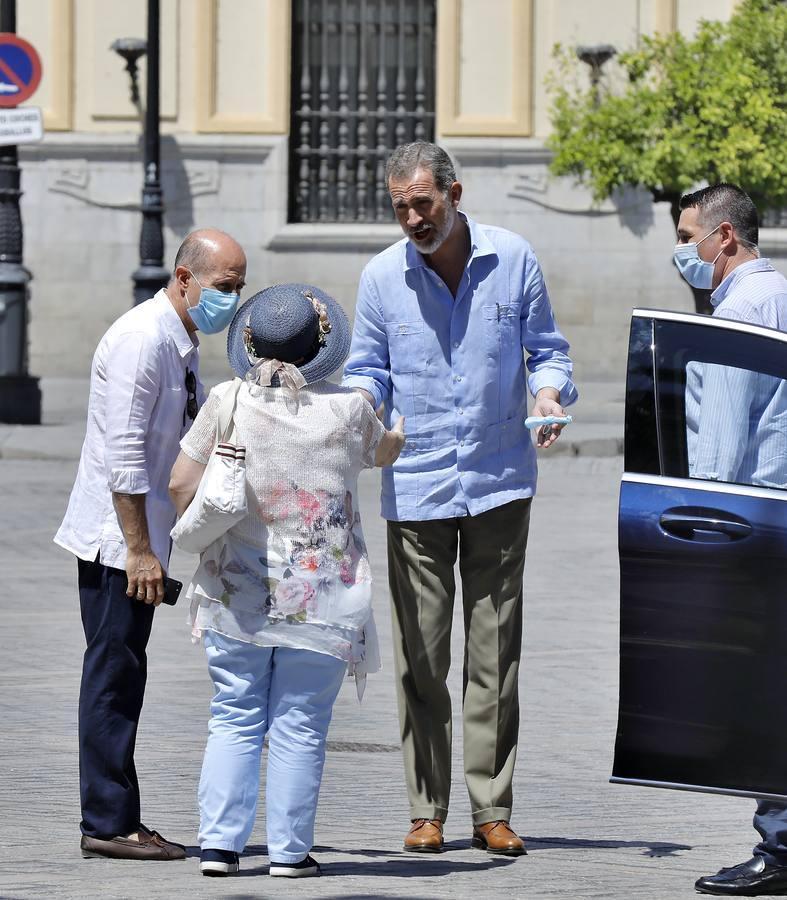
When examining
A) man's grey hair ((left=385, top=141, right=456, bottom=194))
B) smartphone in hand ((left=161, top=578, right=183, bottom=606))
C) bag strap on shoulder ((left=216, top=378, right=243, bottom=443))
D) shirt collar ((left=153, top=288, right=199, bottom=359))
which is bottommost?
smartphone in hand ((left=161, top=578, right=183, bottom=606))

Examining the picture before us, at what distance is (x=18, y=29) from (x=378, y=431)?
22376mm

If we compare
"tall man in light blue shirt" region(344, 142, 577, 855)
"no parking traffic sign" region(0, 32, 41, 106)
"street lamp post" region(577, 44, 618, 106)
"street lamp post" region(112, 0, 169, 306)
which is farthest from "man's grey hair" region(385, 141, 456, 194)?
"street lamp post" region(577, 44, 618, 106)

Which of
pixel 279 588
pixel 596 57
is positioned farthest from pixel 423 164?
pixel 596 57

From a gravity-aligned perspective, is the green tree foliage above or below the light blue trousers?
above

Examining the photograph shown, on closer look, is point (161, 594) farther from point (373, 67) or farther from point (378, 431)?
point (373, 67)

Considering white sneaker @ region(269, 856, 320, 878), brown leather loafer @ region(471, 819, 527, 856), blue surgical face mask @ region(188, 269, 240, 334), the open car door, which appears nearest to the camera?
the open car door

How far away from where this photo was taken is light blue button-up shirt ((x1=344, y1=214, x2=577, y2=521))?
5988mm

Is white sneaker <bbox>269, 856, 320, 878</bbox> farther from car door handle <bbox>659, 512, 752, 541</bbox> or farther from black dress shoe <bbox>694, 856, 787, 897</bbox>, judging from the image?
car door handle <bbox>659, 512, 752, 541</bbox>

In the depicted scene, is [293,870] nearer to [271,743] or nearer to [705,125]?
[271,743]

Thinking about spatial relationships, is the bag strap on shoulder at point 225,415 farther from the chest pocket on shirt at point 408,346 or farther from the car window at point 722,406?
the car window at point 722,406

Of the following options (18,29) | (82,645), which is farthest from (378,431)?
(18,29)

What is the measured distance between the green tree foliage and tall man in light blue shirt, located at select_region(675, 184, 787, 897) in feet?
52.3

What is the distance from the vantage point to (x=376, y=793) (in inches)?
263

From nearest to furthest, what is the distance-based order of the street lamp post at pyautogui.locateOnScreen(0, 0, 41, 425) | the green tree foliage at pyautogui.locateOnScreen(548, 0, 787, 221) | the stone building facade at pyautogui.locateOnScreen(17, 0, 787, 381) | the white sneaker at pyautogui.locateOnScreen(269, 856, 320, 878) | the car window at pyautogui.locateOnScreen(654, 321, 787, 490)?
the car window at pyautogui.locateOnScreen(654, 321, 787, 490) < the white sneaker at pyautogui.locateOnScreen(269, 856, 320, 878) < the street lamp post at pyautogui.locateOnScreen(0, 0, 41, 425) < the green tree foliage at pyautogui.locateOnScreen(548, 0, 787, 221) < the stone building facade at pyautogui.locateOnScreen(17, 0, 787, 381)
